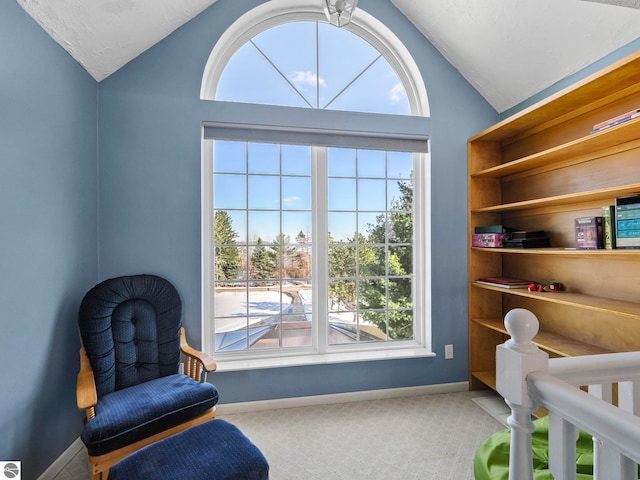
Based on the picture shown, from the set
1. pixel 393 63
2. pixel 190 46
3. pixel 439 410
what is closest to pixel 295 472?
pixel 439 410

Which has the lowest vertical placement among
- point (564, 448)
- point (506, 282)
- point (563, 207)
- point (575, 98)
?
point (564, 448)

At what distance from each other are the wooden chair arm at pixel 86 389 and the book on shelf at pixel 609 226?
275cm

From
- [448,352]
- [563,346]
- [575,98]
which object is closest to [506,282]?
[563,346]

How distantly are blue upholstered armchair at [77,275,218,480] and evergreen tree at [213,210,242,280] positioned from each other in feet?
1.40

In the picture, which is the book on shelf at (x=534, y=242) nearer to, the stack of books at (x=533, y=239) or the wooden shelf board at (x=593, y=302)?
the stack of books at (x=533, y=239)

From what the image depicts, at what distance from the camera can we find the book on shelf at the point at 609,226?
1.78 meters

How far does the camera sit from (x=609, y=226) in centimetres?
180

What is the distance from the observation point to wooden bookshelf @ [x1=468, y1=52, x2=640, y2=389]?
1855 mm

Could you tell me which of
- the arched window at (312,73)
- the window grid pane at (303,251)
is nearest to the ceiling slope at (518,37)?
the arched window at (312,73)

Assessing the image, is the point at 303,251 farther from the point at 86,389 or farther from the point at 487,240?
the point at 86,389

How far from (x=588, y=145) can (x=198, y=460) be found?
2.54m

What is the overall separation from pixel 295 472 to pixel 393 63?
9.97 feet

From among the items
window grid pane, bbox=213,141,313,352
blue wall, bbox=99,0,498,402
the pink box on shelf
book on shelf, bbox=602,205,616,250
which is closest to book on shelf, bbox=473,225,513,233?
the pink box on shelf

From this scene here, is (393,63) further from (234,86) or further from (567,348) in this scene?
(567,348)
